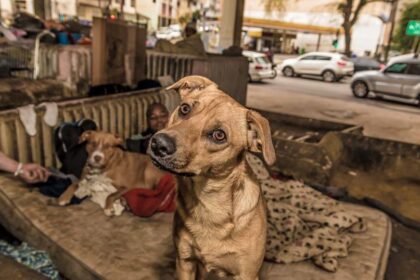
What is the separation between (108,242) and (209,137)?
1.68 meters

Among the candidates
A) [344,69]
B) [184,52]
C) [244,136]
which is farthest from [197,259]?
[344,69]

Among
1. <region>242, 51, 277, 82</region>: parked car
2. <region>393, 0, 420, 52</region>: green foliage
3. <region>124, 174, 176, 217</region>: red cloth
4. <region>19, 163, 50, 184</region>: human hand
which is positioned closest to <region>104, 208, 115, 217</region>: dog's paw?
<region>124, 174, 176, 217</region>: red cloth

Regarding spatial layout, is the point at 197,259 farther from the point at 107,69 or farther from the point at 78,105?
the point at 107,69

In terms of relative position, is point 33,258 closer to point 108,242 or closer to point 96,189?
point 108,242

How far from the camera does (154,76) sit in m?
7.22

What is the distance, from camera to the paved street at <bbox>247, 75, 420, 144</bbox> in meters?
9.86

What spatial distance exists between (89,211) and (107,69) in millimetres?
2617

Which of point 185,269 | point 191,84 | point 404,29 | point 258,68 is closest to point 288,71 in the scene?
point 258,68

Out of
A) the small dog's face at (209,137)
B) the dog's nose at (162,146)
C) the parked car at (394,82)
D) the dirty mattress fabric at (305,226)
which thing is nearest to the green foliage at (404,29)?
the parked car at (394,82)

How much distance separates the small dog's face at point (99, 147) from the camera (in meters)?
3.53

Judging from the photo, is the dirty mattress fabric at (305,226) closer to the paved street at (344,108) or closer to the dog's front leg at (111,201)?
the dog's front leg at (111,201)

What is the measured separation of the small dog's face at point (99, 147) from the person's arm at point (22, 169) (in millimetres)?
483

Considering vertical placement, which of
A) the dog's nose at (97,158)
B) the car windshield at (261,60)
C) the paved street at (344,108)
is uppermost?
the car windshield at (261,60)

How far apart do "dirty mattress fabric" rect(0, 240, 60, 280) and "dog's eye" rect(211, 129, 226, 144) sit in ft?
6.20
